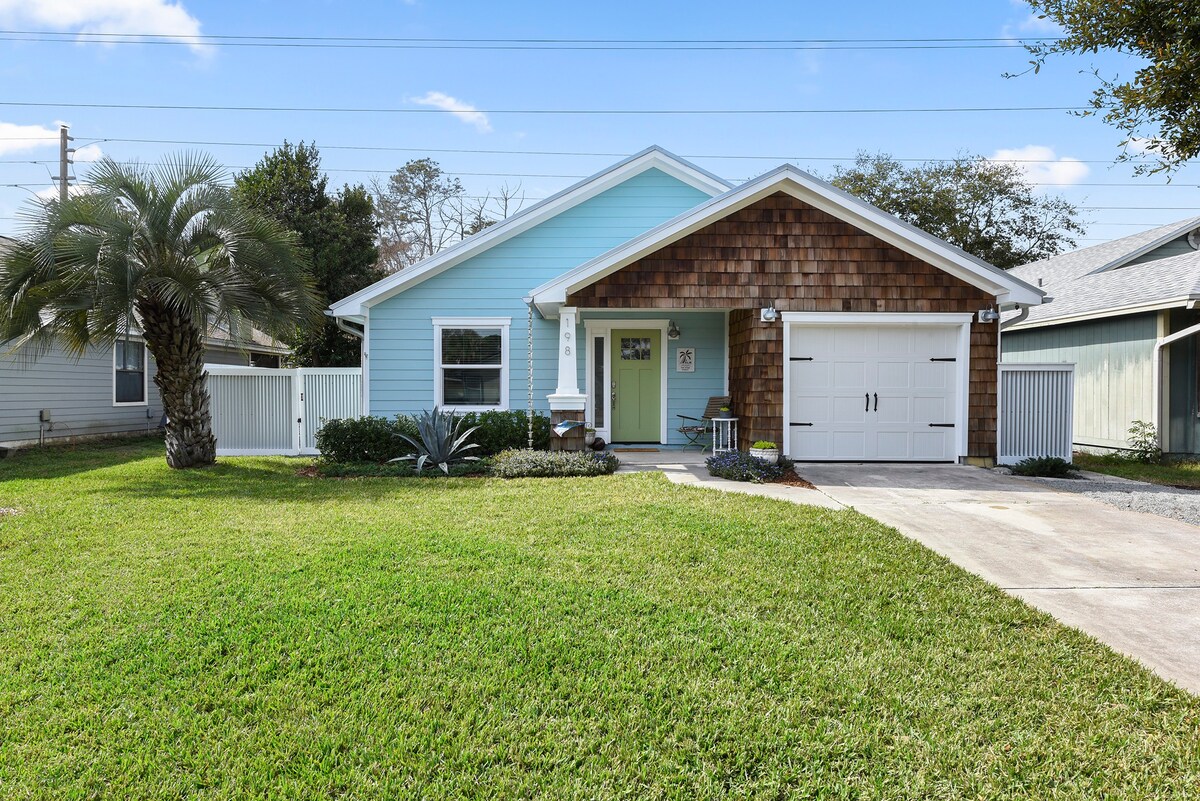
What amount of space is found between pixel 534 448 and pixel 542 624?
775cm

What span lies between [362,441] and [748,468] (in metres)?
6.24

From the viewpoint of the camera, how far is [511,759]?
112 inches

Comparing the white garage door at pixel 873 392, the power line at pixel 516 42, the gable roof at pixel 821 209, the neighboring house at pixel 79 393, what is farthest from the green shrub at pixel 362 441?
the power line at pixel 516 42

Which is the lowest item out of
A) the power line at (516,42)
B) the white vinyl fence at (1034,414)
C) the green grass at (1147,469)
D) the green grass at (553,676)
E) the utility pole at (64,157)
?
the green grass at (553,676)

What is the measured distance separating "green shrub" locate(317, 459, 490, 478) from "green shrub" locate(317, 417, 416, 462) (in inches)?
30.9

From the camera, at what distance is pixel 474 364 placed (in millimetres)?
12531

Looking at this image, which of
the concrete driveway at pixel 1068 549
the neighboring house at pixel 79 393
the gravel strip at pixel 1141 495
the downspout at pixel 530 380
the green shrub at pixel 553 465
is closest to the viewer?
the concrete driveway at pixel 1068 549

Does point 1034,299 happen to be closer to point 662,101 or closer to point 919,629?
point 919,629

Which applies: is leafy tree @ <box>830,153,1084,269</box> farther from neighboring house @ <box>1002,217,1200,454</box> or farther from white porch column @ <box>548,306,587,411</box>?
white porch column @ <box>548,306,587,411</box>

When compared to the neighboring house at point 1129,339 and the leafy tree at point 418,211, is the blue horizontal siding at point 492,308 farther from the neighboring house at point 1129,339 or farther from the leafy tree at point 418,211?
the leafy tree at point 418,211

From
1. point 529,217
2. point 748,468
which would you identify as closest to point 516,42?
point 529,217

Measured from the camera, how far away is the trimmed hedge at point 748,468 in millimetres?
9398

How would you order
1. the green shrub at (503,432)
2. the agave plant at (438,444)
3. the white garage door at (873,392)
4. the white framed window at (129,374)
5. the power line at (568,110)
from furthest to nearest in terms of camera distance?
the power line at (568,110) → the white framed window at (129,374) → the green shrub at (503,432) → the white garage door at (873,392) → the agave plant at (438,444)

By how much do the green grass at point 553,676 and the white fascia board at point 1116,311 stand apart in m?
9.04
